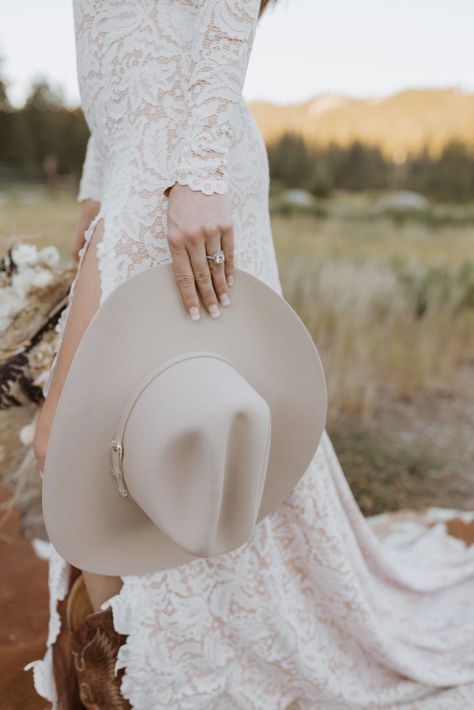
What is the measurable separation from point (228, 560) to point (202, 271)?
0.70 meters

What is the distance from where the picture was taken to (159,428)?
1059 mm

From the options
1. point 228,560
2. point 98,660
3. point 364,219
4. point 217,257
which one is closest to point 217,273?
point 217,257

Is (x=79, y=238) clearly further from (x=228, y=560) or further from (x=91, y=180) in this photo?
(x=228, y=560)

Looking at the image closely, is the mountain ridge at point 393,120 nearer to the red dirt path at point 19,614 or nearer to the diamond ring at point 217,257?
the red dirt path at point 19,614

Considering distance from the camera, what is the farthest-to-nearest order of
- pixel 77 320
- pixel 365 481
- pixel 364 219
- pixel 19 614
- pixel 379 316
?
pixel 364 219 → pixel 379 316 → pixel 365 481 → pixel 19 614 → pixel 77 320

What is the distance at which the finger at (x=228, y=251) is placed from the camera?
1130 mm

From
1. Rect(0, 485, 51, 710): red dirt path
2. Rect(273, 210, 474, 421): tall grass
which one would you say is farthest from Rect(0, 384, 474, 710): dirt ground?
Rect(273, 210, 474, 421): tall grass

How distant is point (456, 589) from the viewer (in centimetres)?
204

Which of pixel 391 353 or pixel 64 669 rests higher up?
pixel 64 669

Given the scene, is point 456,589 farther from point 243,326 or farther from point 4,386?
point 4,386

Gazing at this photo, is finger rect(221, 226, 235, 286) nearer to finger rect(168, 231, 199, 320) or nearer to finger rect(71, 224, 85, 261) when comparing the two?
finger rect(168, 231, 199, 320)

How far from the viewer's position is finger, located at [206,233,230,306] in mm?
1115

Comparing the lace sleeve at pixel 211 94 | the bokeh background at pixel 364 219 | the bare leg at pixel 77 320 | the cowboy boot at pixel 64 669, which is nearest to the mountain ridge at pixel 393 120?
the bokeh background at pixel 364 219

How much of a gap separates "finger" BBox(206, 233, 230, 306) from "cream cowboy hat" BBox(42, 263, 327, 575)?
0.10ft
